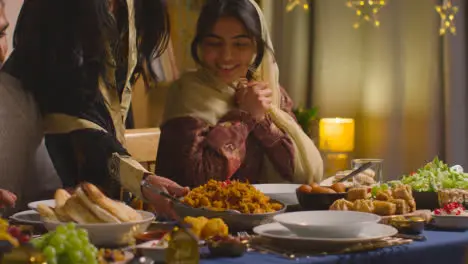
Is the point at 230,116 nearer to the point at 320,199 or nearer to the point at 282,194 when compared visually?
the point at 282,194

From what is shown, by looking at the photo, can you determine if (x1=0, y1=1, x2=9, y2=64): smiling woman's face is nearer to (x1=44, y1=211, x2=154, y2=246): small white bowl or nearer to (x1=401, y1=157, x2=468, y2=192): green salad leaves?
(x1=44, y1=211, x2=154, y2=246): small white bowl

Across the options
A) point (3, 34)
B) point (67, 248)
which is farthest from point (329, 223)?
point (3, 34)

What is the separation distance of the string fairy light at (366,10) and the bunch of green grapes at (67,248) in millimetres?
3557

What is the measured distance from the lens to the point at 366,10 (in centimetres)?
462

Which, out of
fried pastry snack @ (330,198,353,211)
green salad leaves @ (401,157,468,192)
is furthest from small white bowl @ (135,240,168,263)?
green salad leaves @ (401,157,468,192)

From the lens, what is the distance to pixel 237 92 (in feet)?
9.18

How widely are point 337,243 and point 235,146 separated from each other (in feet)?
4.42

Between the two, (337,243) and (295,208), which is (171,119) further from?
(337,243)

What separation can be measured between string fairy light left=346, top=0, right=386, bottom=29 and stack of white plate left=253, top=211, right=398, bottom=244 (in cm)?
318

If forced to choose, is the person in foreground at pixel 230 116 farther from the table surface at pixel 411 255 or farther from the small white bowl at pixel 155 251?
the small white bowl at pixel 155 251

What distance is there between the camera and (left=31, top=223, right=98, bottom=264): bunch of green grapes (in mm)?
1140

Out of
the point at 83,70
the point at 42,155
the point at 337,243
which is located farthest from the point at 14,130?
the point at 337,243

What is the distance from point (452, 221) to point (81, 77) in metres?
→ 1.17

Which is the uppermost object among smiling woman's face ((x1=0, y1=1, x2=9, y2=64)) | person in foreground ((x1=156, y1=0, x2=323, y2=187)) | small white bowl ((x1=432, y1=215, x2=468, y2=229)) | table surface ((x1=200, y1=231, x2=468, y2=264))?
smiling woman's face ((x1=0, y1=1, x2=9, y2=64))
